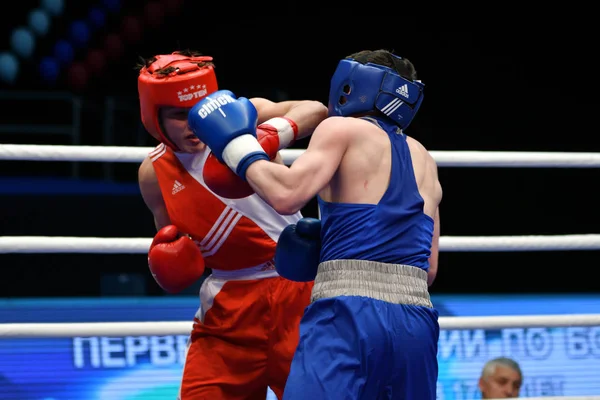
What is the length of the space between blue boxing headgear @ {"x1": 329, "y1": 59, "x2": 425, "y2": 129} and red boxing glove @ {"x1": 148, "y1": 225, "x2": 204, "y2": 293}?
0.52 m

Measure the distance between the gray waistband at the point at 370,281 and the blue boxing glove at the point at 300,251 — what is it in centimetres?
7

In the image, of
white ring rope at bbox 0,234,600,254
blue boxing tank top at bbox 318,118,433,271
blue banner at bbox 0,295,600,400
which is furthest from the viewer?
blue banner at bbox 0,295,600,400

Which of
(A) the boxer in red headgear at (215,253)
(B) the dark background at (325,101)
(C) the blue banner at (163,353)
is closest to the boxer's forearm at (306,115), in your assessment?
(A) the boxer in red headgear at (215,253)

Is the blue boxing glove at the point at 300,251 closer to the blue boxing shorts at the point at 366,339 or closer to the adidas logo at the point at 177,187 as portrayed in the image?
the blue boxing shorts at the point at 366,339

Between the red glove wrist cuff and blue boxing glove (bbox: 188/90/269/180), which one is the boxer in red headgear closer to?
the red glove wrist cuff

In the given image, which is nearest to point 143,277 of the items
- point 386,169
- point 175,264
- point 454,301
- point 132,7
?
point 454,301

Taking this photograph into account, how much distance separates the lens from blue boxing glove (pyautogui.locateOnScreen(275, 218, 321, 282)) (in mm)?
1955

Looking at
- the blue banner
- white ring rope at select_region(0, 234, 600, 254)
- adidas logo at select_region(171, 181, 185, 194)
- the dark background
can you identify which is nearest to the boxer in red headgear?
adidas logo at select_region(171, 181, 185, 194)

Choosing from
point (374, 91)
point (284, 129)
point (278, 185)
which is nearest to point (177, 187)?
point (284, 129)

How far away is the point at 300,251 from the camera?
1951 mm

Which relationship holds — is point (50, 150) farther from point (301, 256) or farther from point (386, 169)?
point (386, 169)

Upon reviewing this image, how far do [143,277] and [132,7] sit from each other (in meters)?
4.62

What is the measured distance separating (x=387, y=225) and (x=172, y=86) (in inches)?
26.4

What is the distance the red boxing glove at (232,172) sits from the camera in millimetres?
1879
